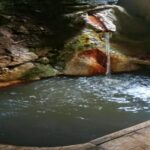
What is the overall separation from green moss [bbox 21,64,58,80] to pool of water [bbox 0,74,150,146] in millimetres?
254

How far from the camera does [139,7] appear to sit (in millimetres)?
10508

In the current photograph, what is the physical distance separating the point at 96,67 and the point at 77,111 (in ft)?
9.90

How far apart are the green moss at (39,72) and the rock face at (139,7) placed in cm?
364

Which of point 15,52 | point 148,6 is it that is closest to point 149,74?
point 148,6

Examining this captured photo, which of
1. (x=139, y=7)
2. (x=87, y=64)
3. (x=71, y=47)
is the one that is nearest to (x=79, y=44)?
(x=71, y=47)

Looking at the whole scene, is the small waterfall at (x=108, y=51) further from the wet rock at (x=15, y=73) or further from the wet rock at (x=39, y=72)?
the wet rock at (x=15, y=73)

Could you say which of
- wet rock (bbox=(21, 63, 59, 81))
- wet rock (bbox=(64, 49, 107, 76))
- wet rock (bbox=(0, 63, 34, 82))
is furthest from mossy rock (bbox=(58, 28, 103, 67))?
wet rock (bbox=(0, 63, 34, 82))

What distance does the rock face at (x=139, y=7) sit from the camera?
33.7ft

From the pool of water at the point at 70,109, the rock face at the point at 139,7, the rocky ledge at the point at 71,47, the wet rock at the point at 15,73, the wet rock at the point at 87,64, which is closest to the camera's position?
the pool of water at the point at 70,109

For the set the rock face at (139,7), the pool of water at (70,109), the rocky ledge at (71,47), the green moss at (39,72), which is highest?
the rock face at (139,7)

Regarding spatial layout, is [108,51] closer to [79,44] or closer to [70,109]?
[79,44]

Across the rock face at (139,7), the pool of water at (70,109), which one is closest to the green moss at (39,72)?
the pool of water at (70,109)

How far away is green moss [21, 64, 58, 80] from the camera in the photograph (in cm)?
802

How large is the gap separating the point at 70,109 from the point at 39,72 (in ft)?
7.98
